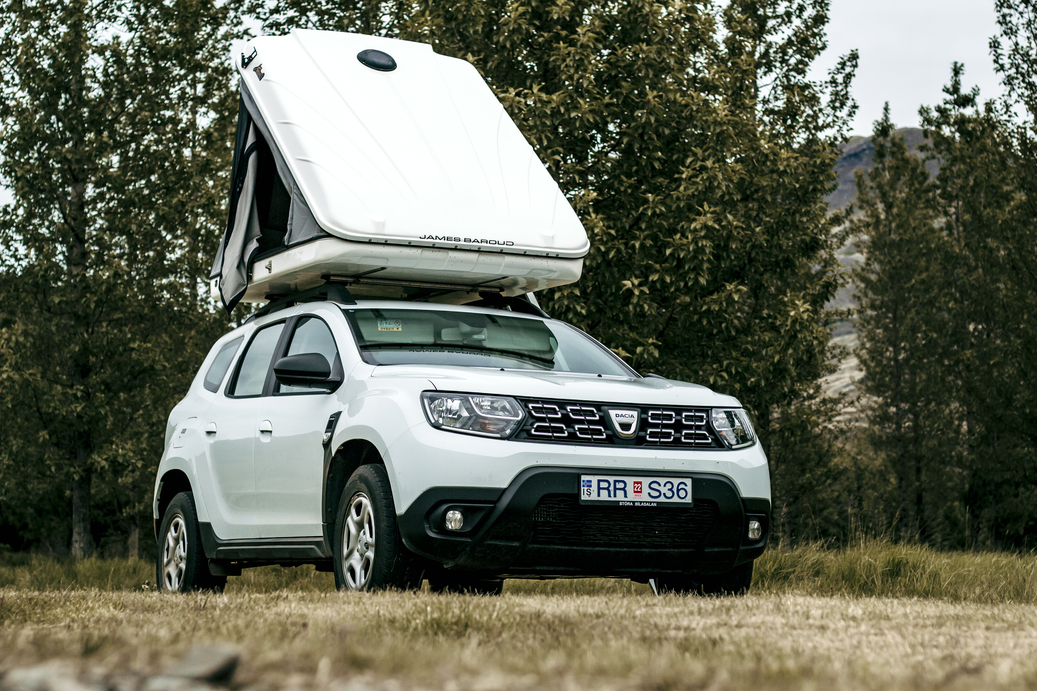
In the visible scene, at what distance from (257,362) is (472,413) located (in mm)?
2501

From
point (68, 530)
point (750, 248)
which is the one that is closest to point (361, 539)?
point (750, 248)

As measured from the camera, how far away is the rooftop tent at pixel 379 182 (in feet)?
24.7

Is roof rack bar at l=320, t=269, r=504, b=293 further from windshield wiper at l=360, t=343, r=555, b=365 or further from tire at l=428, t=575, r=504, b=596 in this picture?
tire at l=428, t=575, r=504, b=596

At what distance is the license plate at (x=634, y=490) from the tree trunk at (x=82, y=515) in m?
17.7

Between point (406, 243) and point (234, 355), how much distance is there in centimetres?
173

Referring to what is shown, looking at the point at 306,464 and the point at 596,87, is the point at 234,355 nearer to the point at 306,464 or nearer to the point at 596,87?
the point at 306,464

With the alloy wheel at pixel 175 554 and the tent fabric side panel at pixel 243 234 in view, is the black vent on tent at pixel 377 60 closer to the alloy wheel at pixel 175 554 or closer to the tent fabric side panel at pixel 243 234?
the tent fabric side panel at pixel 243 234

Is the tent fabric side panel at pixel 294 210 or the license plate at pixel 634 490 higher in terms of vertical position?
the tent fabric side panel at pixel 294 210

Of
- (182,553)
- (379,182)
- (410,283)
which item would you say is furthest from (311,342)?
(182,553)

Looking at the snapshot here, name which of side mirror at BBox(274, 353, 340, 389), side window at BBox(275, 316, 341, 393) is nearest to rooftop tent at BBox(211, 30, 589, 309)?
side window at BBox(275, 316, 341, 393)

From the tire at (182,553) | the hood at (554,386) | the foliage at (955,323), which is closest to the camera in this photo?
the hood at (554,386)

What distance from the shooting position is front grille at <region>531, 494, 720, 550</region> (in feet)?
19.7

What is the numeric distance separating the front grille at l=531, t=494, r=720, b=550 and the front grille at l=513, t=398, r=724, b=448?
0.32m

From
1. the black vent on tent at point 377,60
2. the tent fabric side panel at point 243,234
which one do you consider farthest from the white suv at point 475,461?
the black vent on tent at point 377,60
